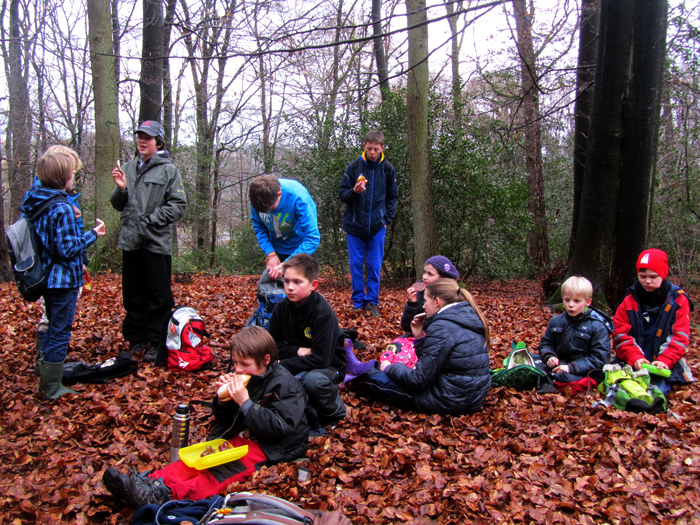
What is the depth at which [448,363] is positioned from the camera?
356 cm

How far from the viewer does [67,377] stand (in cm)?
416

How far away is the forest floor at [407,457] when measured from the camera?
2.58 meters

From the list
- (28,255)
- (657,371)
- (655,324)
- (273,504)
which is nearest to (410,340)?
(657,371)

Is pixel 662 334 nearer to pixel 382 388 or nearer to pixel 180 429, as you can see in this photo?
pixel 382 388

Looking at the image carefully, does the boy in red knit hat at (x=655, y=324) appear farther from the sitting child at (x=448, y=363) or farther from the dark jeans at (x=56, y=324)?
the dark jeans at (x=56, y=324)

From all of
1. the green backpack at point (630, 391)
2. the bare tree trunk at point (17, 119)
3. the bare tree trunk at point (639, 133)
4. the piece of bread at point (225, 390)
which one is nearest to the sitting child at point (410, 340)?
the piece of bread at point (225, 390)

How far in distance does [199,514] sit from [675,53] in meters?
11.2

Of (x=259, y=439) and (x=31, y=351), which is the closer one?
(x=259, y=439)

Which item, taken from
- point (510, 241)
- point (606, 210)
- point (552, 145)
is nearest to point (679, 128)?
point (510, 241)

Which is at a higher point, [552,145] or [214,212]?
[552,145]

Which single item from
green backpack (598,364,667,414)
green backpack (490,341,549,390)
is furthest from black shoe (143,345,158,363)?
green backpack (598,364,667,414)

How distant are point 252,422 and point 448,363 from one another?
4.98 ft

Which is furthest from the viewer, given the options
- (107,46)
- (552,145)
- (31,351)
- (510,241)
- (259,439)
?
(552,145)

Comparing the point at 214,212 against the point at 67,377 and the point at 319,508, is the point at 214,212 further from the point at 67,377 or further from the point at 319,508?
the point at 319,508
